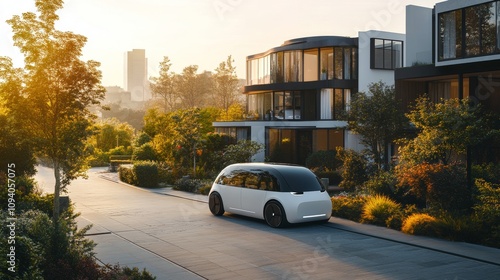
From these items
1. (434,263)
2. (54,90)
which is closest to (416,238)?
(434,263)

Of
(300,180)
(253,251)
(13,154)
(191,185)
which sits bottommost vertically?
(253,251)

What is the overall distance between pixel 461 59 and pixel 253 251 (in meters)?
14.1

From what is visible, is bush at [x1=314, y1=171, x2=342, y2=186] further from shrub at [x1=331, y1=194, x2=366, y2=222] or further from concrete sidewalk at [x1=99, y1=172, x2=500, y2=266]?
concrete sidewalk at [x1=99, y1=172, x2=500, y2=266]

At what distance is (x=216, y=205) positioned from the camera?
17656 mm

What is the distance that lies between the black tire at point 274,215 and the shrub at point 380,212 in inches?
102

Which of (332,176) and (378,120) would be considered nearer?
(378,120)

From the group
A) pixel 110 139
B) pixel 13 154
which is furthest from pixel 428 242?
pixel 110 139

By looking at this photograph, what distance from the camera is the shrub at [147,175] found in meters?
28.2

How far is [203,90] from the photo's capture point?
295ft

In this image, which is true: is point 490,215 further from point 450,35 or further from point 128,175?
point 128,175

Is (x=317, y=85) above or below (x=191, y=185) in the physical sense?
above

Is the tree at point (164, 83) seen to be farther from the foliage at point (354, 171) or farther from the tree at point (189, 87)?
the foliage at point (354, 171)

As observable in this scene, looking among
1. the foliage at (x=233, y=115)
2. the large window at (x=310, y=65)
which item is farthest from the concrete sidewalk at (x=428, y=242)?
the foliage at (x=233, y=115)

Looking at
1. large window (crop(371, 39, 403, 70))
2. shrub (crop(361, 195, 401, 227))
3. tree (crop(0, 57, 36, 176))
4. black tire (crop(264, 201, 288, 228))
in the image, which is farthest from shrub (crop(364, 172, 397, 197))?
large window (crop(371, 39, 403, 70))
